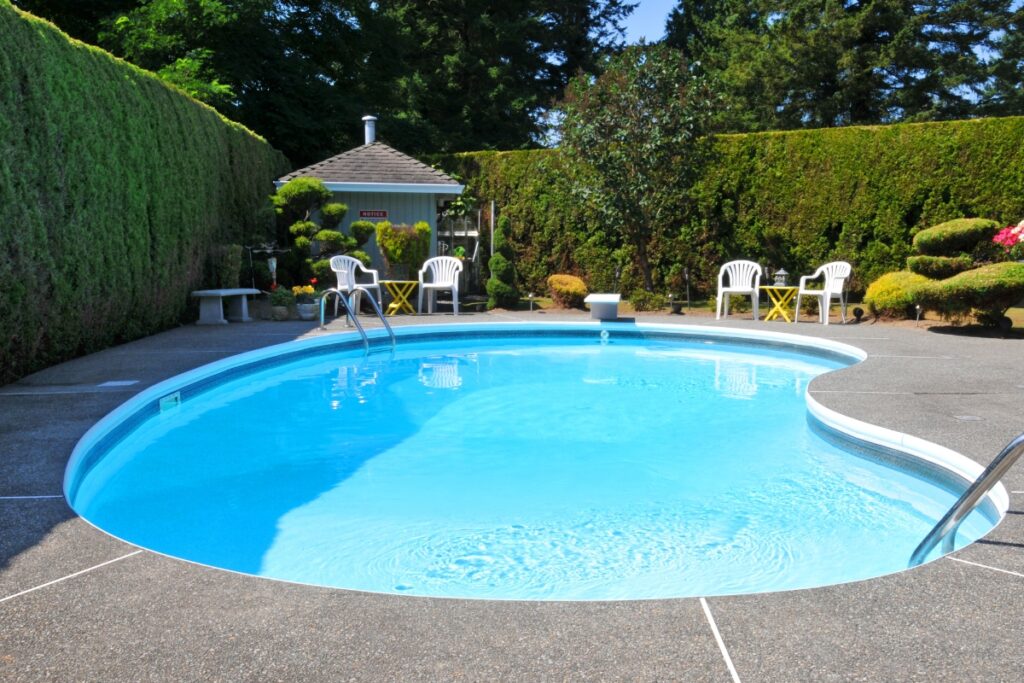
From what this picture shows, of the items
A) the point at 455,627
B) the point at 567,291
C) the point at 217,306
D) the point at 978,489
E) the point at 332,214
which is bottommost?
the point at 455,627

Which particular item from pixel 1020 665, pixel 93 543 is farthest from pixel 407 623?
pixel 1020 665

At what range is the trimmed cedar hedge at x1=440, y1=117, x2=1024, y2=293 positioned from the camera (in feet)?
41.5

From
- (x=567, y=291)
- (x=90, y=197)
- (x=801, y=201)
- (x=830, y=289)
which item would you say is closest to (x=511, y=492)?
(x=90, y=197)

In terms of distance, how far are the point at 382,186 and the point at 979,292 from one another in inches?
394

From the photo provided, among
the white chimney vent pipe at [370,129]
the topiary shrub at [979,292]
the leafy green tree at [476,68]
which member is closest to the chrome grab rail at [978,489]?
the topiary shrub at [979,292]

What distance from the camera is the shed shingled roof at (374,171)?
15305mm

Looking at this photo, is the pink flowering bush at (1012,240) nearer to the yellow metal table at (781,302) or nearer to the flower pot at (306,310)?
the yellow metal table at (781,302)

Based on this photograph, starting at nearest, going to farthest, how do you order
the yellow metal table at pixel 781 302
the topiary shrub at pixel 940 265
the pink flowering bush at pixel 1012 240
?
the pink flowering bush at pixel 1012 240
the topiary shrub at pixel 940 265
the yellow metal table at pixel 781 302

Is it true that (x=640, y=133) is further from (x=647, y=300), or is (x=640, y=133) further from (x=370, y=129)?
(x=370, y=129)

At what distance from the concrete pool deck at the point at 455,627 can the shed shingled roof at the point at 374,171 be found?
12.6 metres

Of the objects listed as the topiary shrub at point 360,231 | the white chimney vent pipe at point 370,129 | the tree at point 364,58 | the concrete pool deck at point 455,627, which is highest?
the tree at point 364,58

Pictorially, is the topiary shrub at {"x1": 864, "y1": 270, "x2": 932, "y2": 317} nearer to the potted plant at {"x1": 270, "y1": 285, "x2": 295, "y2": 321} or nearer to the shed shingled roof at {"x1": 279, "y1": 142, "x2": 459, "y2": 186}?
the shed shingled roof at {"x1": 279, "y1": 142, "x2": 459, "y2": 186}

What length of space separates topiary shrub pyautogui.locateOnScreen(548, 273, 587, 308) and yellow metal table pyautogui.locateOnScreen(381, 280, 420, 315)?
2.52m

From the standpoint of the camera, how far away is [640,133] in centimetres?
1362
